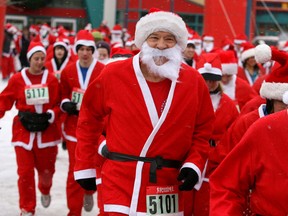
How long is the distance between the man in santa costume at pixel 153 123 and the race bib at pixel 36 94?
267cm

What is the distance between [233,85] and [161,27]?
330cm

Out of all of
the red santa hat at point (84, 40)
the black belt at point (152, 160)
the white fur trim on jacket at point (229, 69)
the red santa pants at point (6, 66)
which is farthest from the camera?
the red santa pants at point (6, 66)

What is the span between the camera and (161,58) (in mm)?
4812

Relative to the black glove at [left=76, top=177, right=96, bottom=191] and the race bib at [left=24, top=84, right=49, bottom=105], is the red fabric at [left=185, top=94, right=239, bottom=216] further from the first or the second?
the race bib at [left=24, top=84, right=49, bottom=105]

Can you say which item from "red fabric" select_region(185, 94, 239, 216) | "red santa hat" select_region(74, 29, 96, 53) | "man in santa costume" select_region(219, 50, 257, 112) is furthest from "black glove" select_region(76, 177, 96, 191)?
"red santa hat" select_region(74, 29, 96, 53)

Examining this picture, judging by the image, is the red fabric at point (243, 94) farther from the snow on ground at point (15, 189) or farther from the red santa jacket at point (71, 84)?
the snow on ground at point (15, 189)

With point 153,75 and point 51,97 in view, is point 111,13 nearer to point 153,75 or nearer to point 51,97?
point 51,97

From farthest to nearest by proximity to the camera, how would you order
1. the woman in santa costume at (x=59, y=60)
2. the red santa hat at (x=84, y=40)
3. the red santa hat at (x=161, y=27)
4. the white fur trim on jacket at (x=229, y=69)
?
the woman in santa costume at (x=59, y=60) < the red santa hat at (x=84, y=40) < the white fur trim on jacket at (x=229, y=69) < the red santa hat at (x=161, y=27)

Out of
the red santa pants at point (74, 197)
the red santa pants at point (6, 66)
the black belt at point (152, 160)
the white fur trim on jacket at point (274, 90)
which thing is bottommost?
the red santa pants at point (6, 66)

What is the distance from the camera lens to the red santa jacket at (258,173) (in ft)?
11.3

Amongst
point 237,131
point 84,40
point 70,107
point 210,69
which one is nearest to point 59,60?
point 84,40

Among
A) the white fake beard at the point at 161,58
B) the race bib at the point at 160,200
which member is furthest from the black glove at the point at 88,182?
the white fake beard at the point at 161,58

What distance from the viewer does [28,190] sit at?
7602 millimetres

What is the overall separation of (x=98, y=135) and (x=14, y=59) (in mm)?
23591
